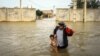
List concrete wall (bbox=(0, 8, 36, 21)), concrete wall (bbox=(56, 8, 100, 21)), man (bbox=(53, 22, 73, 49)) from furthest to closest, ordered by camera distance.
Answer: concrete wall (bbox=(56, 8, 100, 21))
concrete wall (bbox=(0, 8, 36, 21))
man (bbox=(53, 22, 73, 49))

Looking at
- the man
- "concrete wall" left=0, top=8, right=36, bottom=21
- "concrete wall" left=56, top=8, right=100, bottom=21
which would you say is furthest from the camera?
"concrete wall" left=56, top=8, right=100, bottom=21

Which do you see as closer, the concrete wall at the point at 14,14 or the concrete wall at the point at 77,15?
the concrete wall at the point at 14,14

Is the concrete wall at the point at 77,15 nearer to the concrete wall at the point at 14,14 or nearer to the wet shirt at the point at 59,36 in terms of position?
the concrete wall at the point at 14,14

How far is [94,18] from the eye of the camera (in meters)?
44.9

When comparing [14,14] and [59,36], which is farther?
[14,14]

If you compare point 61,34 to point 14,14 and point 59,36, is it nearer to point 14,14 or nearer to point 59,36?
point 59,36

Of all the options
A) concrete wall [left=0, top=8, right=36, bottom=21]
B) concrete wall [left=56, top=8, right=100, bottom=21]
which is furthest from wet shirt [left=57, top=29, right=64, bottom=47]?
concrete wall [left=0, top=8, right=36, bottom=21]

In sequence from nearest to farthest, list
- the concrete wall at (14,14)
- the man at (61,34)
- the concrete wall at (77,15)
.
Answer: the man at (61,34)
the concrete wall at (14,14)
the concrete wall at (77,15)

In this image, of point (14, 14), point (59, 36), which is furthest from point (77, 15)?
point (59, 36)

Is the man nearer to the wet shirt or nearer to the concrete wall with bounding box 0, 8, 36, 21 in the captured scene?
the wet shirt

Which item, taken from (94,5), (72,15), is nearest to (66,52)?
(72,15)

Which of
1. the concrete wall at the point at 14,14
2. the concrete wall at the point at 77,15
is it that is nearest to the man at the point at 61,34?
the concrete wall at the point at 77,15

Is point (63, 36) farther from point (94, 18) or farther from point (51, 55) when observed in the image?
point (94, 18)

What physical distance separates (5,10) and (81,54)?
33874 mm
